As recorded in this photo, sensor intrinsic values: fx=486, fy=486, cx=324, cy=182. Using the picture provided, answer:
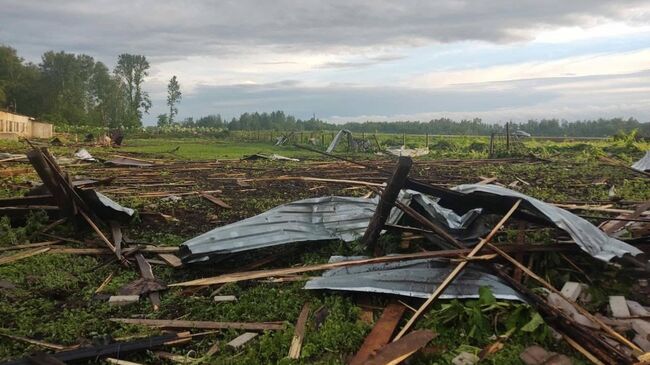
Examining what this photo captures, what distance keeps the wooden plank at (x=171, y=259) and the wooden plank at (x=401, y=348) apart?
2734 mm

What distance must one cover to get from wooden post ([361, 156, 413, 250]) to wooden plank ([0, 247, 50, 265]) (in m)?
3.63

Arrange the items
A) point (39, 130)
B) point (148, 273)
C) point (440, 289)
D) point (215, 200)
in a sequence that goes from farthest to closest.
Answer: point (39, 130)
point (215, 200)
point (148, 273)
point (440, 289)

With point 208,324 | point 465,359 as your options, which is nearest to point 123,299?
point 208,324

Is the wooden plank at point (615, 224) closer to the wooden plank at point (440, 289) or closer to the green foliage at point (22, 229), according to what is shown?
the wooden plank at point (440, 289)

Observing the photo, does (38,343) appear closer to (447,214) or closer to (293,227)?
(293,227)

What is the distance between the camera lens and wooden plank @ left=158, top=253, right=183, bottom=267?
16.9 feet

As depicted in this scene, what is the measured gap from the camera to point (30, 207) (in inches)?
253

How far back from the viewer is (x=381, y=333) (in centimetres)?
347

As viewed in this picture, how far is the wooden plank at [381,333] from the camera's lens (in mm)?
3232

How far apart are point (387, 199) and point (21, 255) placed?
4023mm

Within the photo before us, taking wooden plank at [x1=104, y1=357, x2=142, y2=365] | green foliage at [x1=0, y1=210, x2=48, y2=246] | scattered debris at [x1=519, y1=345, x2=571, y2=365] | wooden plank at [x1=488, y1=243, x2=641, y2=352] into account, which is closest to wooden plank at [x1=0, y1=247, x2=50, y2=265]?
green foliage at [x1=0, y1=210, x2=48, y2=246]

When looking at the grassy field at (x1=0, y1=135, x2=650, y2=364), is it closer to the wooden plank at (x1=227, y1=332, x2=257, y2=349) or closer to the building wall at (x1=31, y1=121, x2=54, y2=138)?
the wooden plank at (x1=227, y1=332, x2=257, y2=349)

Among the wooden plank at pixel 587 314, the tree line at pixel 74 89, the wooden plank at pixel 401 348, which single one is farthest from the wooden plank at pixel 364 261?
the tree line at pixel 74 89

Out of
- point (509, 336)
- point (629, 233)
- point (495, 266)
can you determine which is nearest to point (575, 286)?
point (495, 266)
